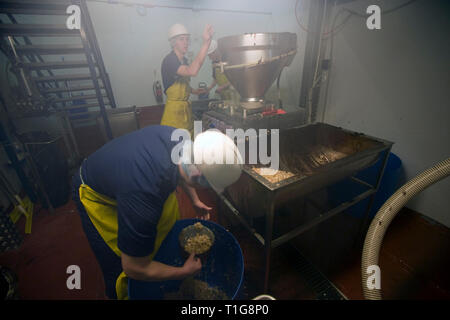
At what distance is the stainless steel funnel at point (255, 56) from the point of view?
5.16ft

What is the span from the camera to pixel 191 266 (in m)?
0.99

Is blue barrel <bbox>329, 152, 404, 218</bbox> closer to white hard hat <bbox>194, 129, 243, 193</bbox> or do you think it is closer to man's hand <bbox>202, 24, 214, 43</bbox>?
white hard hat <bbox>194, 129, 243, 193</bbox>

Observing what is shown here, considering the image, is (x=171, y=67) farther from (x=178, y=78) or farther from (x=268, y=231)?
(x=268, y=231)

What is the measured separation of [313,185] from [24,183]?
3.11m

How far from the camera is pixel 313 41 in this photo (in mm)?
2227

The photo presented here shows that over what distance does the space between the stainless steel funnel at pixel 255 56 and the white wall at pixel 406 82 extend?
2.74 feet

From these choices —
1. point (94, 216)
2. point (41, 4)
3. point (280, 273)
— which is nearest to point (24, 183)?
point (41, 4)

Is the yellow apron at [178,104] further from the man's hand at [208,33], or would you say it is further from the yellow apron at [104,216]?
the yellow apron at [104,216]

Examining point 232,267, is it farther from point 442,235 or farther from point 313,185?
point 442,235

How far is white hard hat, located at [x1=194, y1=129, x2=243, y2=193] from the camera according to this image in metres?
0.80

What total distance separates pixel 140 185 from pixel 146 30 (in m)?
A: 4.07

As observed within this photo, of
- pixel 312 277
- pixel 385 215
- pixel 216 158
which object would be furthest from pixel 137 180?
pixel 312 277

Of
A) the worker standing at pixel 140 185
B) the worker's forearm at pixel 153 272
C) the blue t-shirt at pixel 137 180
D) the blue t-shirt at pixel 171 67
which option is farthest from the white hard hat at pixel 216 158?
the blue t-shirt at pixel 171 67

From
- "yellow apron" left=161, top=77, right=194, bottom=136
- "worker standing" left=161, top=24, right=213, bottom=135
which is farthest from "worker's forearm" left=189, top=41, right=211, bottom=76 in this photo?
"yellow apron" left=161, top=77, right=194, bottom=136
